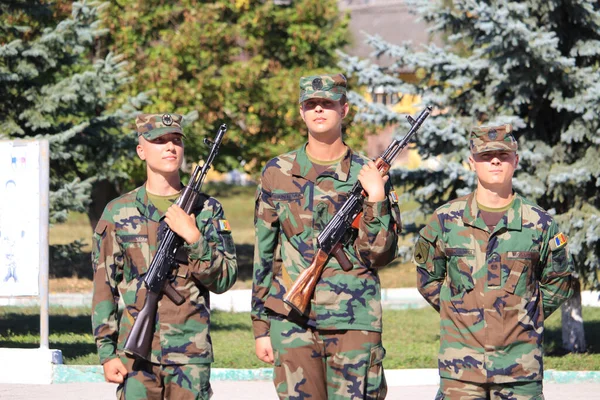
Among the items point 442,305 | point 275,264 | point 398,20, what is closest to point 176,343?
point 275,264

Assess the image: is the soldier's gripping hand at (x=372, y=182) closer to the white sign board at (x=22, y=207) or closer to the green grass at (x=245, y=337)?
the white sign board at (x=22, y=207)

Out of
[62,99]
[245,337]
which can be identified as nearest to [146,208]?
[245,337]

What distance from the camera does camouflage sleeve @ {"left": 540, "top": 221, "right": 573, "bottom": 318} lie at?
636 cm

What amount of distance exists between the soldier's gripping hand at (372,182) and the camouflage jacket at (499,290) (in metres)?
0.70

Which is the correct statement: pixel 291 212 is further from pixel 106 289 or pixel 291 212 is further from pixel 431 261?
pixel 106 289

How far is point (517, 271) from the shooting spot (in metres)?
6.25

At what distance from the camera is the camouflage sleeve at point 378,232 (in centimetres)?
593

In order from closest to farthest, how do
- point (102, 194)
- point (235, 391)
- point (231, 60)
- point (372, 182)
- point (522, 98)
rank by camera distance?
point (372, 182) < point (235, 391) < point (522, 98) < point (102, 194) < point (231, 60)

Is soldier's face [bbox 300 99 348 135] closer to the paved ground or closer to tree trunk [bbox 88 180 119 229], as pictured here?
the paved ground

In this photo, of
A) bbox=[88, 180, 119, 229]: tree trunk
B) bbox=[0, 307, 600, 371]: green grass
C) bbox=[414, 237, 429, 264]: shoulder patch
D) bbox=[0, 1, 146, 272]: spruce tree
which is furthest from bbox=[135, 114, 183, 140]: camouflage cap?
bbox=[88, 180, 119, 229]: tree trunk

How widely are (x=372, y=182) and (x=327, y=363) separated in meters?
0.98

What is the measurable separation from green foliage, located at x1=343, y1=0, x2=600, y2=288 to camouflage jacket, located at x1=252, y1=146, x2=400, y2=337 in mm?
7300

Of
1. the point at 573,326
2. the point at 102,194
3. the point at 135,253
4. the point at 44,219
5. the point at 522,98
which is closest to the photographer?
the point at 135,253

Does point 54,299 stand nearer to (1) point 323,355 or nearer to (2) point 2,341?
(2) point 2,341
